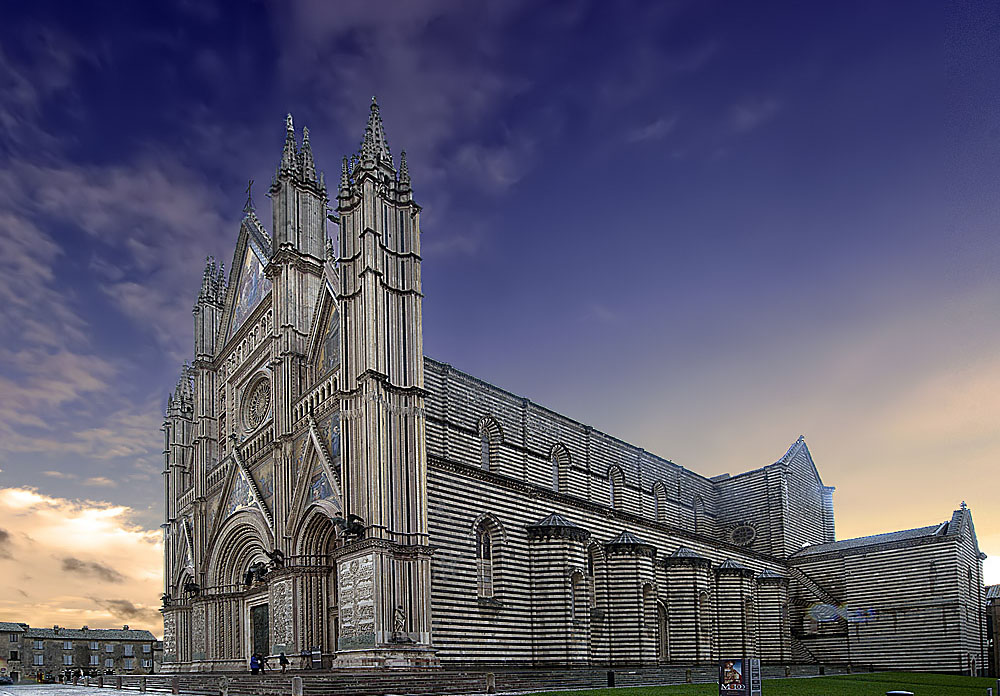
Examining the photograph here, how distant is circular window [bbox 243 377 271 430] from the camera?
1490 inches

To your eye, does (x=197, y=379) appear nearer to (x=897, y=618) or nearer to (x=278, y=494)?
(x=278, y=494)

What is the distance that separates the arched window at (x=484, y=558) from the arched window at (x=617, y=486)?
13.1m

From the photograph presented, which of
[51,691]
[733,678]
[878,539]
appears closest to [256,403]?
[51,691]

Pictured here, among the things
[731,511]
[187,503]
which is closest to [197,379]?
[187,503]

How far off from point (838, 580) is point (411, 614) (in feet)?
96.3

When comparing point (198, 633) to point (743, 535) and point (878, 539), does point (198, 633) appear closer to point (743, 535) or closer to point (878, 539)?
point (743, 535)

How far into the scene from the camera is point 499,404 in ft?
124

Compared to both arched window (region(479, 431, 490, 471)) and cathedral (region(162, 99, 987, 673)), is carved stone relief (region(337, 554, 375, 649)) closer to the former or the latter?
cathedral (region(162, 99, 987, 673))

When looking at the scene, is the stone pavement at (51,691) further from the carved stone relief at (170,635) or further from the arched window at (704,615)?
the arched window at (704,615)

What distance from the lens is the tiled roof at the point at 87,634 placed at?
7644 cm

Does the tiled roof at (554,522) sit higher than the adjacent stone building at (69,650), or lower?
higher

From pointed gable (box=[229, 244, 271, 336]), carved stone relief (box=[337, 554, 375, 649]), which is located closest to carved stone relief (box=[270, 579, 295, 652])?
carved stone relief (box=[337, 554, 375, 649])

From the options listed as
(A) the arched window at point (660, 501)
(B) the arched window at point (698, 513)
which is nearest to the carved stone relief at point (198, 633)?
(A) the arched window at point (660, 501)

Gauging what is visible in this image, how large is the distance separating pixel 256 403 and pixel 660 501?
71.8ft
